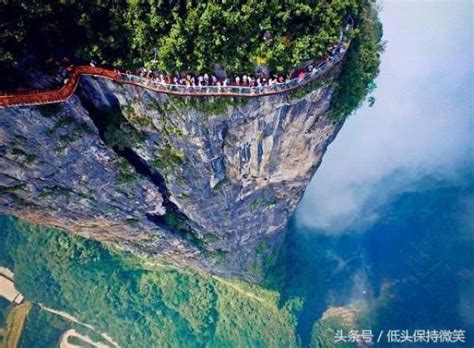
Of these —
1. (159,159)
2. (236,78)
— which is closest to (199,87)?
(236,78)

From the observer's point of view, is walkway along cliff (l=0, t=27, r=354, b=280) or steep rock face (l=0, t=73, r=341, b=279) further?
steep rock face (l=0, t=73, r=341, b=279)

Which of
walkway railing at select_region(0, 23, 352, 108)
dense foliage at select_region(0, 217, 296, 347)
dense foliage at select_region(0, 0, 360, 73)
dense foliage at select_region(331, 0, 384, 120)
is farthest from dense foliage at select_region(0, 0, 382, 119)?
dense foliage at select_region(0, 217, 296, 347)

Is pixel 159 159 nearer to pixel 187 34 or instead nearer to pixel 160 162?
pixel 160 162

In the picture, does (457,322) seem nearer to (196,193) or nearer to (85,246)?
(196,193)

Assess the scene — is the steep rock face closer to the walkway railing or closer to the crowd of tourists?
the walkway railing

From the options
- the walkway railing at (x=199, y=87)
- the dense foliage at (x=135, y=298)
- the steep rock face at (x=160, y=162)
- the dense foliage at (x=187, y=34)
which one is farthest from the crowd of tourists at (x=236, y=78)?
the dense foliage at (x=135, y=298)

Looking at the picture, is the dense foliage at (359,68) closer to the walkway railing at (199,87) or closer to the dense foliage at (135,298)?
the walkway railing at (199,87)
